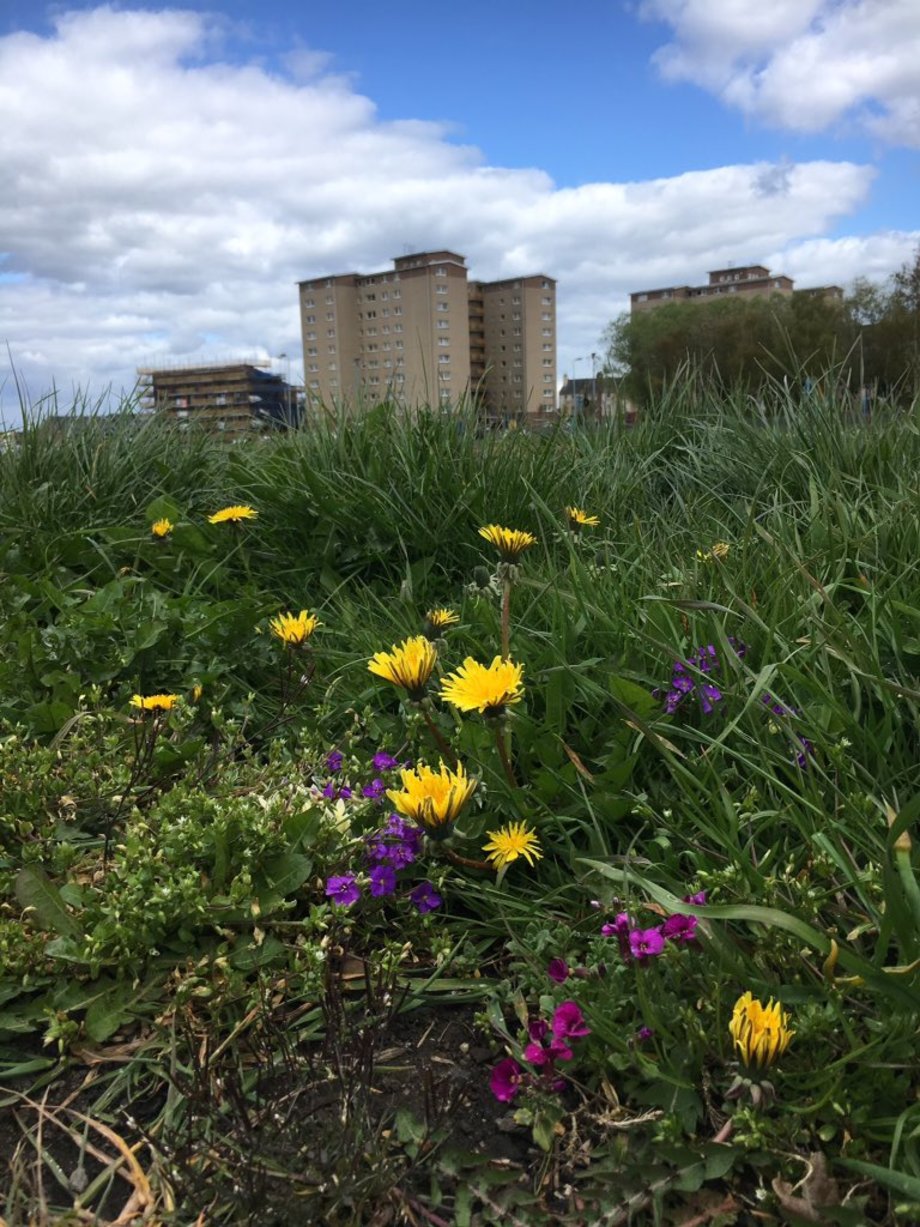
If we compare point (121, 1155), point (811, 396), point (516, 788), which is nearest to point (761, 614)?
point (516, 788)

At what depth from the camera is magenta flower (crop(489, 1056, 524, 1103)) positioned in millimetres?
1225

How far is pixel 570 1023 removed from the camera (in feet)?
4.16

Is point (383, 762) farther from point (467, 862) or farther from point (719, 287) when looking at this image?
point (719, 287)

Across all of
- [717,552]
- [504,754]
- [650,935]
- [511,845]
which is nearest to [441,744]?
[504,754]

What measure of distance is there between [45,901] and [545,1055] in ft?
2.97

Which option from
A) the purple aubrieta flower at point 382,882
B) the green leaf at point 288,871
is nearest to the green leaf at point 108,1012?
the green leaf at point 288,871

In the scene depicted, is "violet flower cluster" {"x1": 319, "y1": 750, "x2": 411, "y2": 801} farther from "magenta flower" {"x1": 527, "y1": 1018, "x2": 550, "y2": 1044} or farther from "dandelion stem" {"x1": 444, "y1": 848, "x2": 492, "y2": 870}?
"magenta flower" {"x1": 527, "y1": 1018, "x2": 550, "y2": 1044}

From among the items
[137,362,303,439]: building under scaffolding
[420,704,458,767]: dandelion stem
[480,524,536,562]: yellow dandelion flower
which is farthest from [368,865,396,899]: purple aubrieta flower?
[137,362,303,439]: building under scaffolding

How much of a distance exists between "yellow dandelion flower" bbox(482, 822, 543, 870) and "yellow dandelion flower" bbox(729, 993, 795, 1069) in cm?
46

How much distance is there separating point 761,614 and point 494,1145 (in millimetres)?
1334

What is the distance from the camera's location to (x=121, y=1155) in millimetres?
1236

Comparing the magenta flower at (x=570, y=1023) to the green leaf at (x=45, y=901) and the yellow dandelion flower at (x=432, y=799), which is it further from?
the green leaf at (x=45, y=901)

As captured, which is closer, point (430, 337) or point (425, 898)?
point (425, 898)

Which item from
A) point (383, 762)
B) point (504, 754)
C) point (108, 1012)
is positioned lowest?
point (108, 1012)
